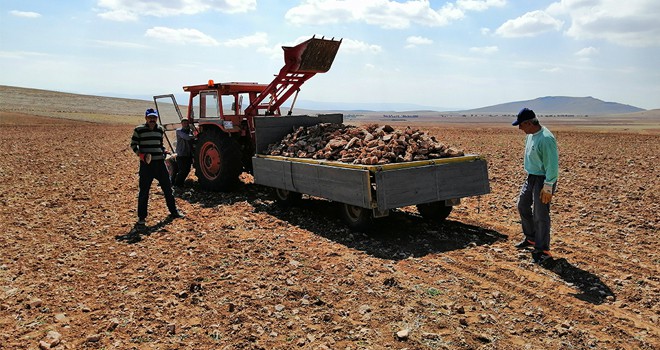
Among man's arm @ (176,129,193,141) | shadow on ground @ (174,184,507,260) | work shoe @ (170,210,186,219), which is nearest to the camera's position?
shadow on ground @ (174,184,507,260)

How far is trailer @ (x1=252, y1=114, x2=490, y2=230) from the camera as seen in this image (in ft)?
21.0

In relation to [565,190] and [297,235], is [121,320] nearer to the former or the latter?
[297,235]

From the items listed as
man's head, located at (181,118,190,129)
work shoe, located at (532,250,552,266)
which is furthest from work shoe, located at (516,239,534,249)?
man's head, located at (181,118,190,129)

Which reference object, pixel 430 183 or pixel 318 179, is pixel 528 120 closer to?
pixel 430 183

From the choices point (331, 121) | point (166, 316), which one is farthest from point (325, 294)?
point (331, 121)

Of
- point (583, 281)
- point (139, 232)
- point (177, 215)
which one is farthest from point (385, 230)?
point (139, 232)

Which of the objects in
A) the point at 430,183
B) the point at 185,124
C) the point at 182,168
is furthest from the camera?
the point at 182,168

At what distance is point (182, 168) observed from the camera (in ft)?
35.7

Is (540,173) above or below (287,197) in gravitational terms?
above

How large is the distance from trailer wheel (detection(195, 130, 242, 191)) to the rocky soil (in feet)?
1.33

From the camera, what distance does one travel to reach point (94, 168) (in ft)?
43.5

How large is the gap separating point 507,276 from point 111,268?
4.46 m

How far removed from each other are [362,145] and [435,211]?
1565 mm

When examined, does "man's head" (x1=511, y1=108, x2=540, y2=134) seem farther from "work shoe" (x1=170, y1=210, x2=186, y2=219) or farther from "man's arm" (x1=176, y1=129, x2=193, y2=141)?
"man's arm" (x1=176, y1=129, x2=193, y2=141)
